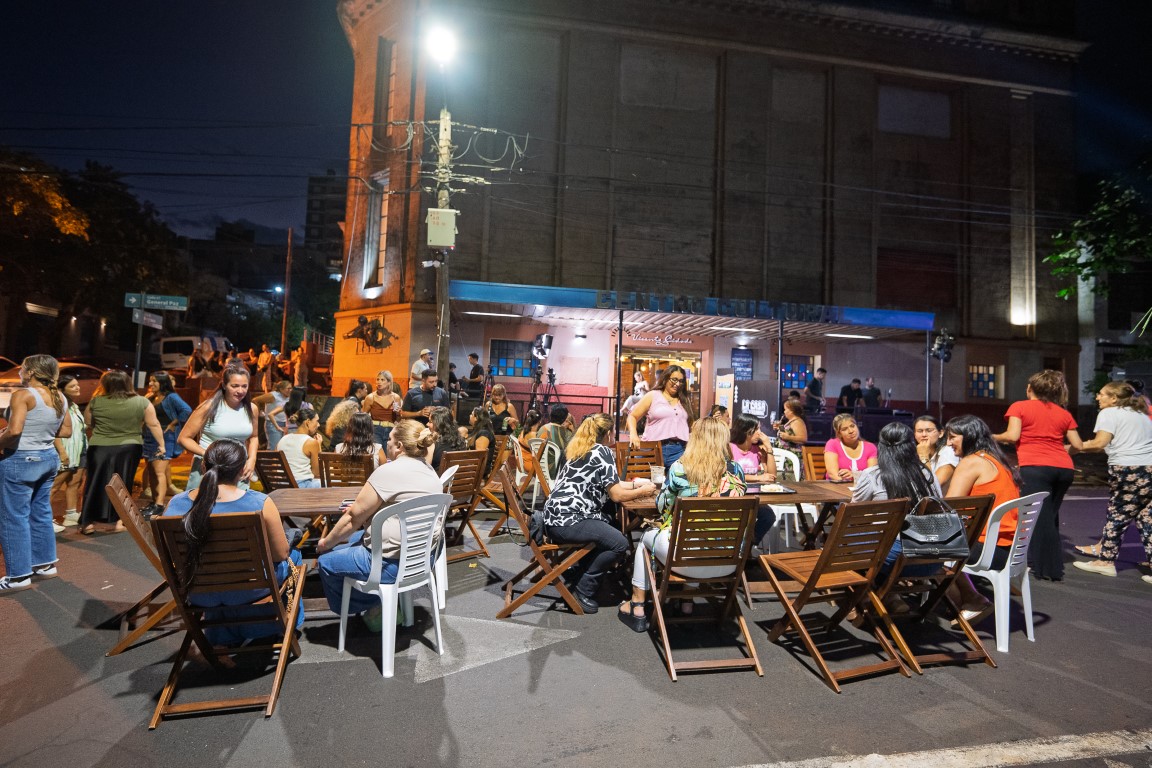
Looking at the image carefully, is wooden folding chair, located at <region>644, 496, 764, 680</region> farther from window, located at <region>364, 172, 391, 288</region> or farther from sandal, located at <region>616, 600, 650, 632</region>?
window, located at <region>364, 172, 391, 288</region>

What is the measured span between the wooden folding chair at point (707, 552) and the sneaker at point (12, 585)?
5.10 m

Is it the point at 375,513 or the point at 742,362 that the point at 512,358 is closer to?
the point at 742,362

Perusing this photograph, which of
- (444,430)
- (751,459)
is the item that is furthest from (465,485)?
(751,459)

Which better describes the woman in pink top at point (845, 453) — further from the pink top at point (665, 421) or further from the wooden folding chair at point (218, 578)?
the wooden folding chair at point (218, 578)

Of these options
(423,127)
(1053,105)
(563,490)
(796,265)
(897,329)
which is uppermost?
(1053,105)

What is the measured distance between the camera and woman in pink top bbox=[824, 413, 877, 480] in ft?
20.7

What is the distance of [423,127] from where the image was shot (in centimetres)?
1897

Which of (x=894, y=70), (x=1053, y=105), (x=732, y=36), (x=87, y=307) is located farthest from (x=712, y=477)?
(x=87, y=307)

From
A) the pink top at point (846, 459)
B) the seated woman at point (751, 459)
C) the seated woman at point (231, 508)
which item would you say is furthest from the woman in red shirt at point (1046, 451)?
the seated woman at point (231, 508)

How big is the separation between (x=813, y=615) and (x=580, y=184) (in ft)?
56.0

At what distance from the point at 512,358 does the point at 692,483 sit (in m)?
15.7

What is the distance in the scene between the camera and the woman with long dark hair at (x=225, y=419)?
5.16 m

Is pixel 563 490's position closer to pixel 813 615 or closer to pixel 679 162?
pixel 813 615

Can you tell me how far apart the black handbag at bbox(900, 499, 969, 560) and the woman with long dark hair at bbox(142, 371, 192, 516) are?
24.8ft
